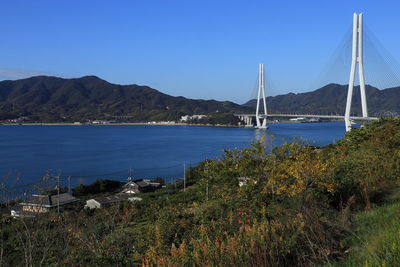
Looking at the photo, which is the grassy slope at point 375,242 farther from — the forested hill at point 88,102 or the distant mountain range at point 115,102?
the forested hill at point 88,102

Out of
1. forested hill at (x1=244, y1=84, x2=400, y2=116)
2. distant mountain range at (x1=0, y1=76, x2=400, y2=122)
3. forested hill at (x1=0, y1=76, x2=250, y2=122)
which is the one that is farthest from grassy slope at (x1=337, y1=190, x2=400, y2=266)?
forested hill at (x1=0, y1=76, x2=250, y2=122)

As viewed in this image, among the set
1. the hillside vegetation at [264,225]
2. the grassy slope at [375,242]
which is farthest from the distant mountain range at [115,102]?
the grassy slope at [375,242]

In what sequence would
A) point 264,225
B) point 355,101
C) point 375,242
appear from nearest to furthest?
1. point 375,242
2. point 264,225
3. point 355,101

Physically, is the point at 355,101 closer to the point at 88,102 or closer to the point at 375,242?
the point at 375,242

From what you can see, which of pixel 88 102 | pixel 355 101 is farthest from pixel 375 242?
pixel 88 102

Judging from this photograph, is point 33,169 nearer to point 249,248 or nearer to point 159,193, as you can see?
point 159,193

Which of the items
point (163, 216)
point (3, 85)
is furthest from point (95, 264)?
point (3, 85)
